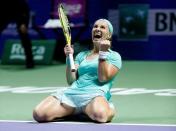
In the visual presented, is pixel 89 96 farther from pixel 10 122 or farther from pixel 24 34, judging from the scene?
pixel 24 34

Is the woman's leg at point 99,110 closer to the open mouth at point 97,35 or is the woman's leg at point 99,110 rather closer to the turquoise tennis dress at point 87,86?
the turquoise tennis dress at point 87,86

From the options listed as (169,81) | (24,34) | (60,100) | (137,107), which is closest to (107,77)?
(60,100)

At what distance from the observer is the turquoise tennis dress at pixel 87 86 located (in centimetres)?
554

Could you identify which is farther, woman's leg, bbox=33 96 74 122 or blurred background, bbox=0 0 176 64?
blurred background, bbox=0 0 176 64

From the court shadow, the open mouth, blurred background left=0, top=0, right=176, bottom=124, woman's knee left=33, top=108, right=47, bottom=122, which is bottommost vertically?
blurred background left=0, top=0, right=176, bottom=124

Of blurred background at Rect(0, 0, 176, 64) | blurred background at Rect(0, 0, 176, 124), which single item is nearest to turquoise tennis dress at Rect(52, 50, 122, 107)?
blurred background at Rect(0, 0, 176, 124)

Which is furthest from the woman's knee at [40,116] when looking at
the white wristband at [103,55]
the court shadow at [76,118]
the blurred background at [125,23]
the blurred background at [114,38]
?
the blurred background at [125,23]

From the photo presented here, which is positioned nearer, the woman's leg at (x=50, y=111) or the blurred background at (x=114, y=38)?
the woman's leg at (x=50, y=111)

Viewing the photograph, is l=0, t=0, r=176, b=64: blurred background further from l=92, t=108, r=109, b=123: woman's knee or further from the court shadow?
l=92, t=108, r=109, b=123: woman's knee

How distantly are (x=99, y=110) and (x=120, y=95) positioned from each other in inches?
89.4

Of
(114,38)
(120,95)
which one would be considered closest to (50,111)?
(120,95)

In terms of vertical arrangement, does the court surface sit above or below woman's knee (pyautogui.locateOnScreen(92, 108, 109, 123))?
below

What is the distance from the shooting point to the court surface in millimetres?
5434

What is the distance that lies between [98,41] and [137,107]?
4.76 ft
